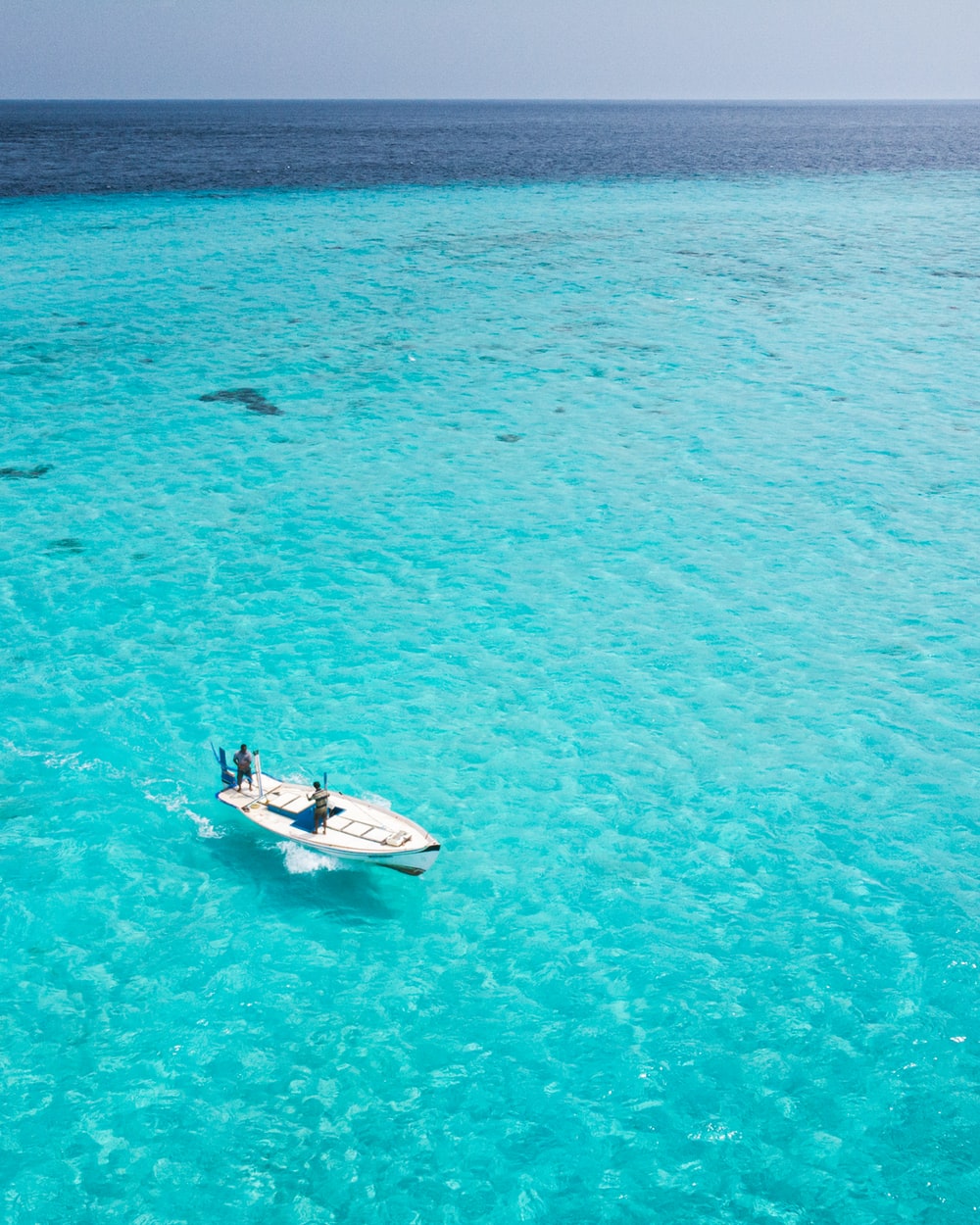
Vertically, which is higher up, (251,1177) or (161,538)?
(161,538)

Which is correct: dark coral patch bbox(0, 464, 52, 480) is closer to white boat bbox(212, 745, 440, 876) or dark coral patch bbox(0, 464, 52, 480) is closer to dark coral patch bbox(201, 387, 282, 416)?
dark coral patch bbox(201, 387, 282, 416)

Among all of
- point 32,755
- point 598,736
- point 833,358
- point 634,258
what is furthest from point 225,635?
point 634,258

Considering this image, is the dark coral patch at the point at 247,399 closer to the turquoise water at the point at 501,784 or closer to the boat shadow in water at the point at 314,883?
the turquoise water at the point at 501,784

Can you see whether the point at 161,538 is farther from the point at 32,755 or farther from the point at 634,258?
the point at 634,258

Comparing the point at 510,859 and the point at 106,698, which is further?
the point at 106,698

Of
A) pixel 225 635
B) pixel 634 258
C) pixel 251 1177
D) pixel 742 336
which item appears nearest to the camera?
pixel 251 1177

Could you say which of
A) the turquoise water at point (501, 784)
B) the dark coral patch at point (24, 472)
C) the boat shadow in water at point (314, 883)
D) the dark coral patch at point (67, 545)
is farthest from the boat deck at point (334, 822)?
the dark coral patch at point (24, 472)
